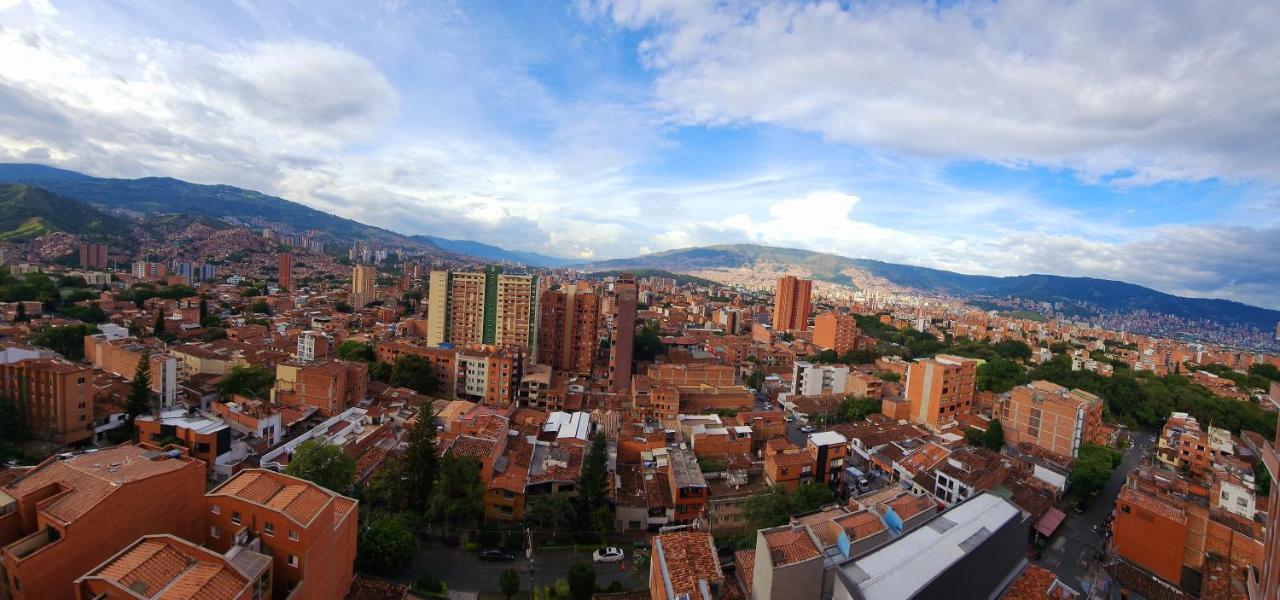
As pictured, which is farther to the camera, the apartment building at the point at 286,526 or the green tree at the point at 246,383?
the green tree at the point at 246,383

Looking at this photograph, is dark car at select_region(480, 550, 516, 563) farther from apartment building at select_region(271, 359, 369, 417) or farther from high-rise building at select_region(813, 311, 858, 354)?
high-rise building at select_region(813, 311, 858, 354)

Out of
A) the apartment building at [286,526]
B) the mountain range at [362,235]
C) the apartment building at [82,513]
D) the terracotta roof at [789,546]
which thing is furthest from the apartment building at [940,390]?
the mountain range at [362,235]

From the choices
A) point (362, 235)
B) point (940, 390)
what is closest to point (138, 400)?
point (940, 390)

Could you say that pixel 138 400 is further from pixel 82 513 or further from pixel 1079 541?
pixel 1079 541

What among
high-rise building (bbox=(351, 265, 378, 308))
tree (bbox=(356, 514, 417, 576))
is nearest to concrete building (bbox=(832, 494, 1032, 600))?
tree (bbox=(356, 514, 417, 576))

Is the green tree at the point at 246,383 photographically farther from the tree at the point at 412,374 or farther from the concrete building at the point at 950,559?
the concrete building at the point at 950,559
